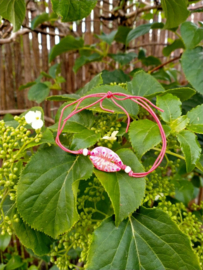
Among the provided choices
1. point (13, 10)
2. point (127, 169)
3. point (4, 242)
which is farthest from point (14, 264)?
point (13, 10)

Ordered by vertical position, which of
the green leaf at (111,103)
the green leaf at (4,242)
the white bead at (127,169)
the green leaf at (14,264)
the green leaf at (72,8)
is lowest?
the green leaf at (14,264)

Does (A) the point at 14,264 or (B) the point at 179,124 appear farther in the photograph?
(A) the point at 14,264

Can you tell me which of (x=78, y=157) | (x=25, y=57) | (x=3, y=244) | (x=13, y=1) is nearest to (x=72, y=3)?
(x=13, y=1)

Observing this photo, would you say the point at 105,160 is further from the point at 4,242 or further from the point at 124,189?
the point at 4,242

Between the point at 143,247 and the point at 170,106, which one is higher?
the point at 170,106

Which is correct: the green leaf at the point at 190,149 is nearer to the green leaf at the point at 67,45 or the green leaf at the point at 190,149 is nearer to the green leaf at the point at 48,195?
the green leaf at the point at 48,195

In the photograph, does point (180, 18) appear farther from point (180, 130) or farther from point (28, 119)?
point (28, 119)

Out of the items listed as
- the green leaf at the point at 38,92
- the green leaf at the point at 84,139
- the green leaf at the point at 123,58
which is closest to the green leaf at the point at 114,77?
the green leaf at the point at 123,58
